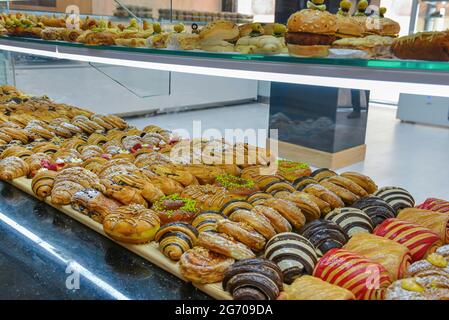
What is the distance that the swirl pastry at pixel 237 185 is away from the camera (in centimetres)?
181

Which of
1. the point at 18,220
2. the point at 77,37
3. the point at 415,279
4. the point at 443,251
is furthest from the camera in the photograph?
the point at 77,37

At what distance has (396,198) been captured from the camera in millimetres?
1800

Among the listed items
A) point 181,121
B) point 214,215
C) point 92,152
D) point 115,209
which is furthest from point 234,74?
point 181,121

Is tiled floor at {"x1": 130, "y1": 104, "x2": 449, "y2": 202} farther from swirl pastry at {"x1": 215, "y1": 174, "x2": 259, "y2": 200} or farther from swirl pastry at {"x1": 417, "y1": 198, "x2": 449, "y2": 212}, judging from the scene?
swirl pastry at {"x1": 215, "y1": 174, "x2": 259, "y2": 200}

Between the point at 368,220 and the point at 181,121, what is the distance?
620 centimetres

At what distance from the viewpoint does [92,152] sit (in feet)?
7.56

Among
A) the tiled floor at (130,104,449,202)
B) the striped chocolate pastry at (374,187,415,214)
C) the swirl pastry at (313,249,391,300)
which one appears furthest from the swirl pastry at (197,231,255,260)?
the tiled floor at (130,104,449,202)

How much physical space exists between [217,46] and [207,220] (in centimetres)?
63

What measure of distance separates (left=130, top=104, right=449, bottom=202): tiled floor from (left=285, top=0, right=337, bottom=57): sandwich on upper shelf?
3.27 m

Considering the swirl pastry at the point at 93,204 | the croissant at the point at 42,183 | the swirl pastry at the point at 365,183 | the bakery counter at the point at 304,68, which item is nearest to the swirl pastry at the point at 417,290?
the bakery counter at the point at 304,68

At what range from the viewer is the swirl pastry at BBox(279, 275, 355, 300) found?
1.10 meters

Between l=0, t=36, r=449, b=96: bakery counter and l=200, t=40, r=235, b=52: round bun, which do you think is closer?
l=0, t=36, r=449, b=96: bakery counter

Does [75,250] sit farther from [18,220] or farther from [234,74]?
[234,74]

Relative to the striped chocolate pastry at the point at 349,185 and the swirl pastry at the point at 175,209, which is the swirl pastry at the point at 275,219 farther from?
the striped chocolate pastry at the point at 349,185
